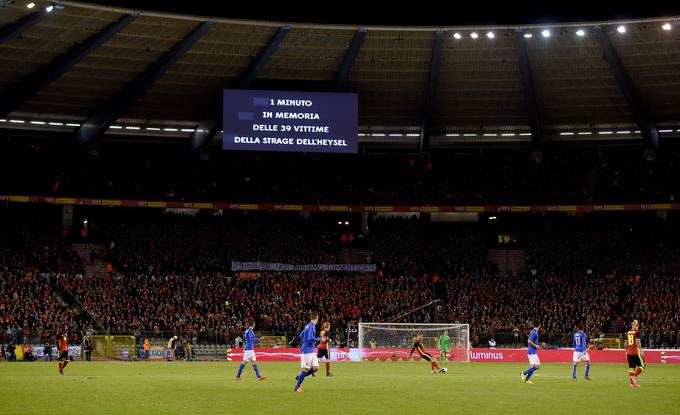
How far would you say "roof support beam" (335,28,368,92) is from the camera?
157 feet

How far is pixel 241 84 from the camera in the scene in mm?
53000

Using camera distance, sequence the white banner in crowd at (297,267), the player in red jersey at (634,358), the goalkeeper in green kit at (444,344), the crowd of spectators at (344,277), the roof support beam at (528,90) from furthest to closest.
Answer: the white banner in crowd at (297,267), the crowd of spectators at (344,277), the roof support beam at (528,90), the goalkeeper in green kit at (444,344), the player in red jersey at (634,358)

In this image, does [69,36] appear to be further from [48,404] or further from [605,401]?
[605,401]

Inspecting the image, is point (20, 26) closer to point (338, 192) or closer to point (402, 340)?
point (402, 340)

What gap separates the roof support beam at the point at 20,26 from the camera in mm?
42062

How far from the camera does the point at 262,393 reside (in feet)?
78.5

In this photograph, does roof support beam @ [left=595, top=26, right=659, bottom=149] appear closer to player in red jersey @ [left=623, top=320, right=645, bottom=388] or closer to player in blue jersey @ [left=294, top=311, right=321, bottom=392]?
player in red jersey @ [left=623, top=320, right=645, bottom=388]

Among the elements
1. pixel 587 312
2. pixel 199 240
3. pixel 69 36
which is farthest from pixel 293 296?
pixel 69 36

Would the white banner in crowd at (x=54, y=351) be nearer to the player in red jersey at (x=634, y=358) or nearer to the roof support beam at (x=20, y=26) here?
the roof support beam at (x=20, y=26)

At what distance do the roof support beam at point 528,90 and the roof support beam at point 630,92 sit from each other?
3.90 metres

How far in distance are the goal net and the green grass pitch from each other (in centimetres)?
1587

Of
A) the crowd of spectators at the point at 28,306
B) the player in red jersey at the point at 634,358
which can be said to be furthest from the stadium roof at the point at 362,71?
the player in red jersey at the point at 634,358

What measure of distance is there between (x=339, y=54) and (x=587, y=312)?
21.6 meters

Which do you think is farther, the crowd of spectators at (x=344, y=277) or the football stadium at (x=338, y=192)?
the crowd of spectators at (x=344, y=277)
